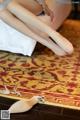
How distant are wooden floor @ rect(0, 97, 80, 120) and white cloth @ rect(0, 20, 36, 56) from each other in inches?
27.3

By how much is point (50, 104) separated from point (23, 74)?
422 mm

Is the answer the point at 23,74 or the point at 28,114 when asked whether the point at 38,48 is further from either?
the point at 28,114

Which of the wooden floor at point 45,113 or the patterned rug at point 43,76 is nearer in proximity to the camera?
the wooden floor at point 45,113

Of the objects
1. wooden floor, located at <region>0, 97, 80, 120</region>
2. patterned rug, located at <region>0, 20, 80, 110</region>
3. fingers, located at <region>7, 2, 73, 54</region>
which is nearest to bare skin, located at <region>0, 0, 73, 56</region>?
fingers, located at <region>7, 2, 73, 54</region>

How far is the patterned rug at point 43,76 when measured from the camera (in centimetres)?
165

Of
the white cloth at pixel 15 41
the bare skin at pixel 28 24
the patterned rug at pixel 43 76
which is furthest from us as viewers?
the white cloth at pixel 15 41

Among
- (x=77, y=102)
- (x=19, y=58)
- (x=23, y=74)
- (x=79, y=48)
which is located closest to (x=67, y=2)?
(x=79, y=48)

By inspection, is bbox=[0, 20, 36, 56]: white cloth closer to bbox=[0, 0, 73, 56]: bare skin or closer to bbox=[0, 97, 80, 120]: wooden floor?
bbox=[0, 0, 73, 56]: bare skin

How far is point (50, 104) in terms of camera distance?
61.8 inches

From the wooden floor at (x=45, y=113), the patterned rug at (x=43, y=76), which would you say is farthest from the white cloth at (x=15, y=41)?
the wooden floor at (x=45, y=113)

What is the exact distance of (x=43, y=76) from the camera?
1.90m

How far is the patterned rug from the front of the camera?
1.65 metres

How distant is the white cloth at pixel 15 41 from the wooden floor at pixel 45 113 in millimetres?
692

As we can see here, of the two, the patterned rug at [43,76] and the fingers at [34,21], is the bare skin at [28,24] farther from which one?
the patterned rug at [43,76]
